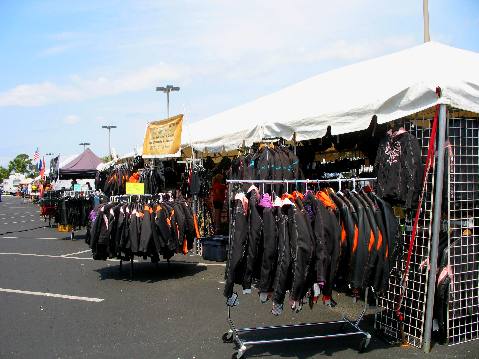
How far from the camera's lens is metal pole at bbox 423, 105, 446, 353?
4168 mm

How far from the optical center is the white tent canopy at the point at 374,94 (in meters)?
4.20

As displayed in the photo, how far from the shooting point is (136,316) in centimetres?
582

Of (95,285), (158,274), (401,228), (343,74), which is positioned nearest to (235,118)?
(343,74)

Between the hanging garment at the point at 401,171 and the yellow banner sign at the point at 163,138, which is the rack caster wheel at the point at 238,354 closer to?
the hanging garment at the point at 401,171

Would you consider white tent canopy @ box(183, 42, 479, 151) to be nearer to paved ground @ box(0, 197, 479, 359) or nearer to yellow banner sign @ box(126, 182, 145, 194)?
yellow banner sign @ box(126, 182, 145, 194)

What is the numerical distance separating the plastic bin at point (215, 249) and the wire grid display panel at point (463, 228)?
5.39 meters

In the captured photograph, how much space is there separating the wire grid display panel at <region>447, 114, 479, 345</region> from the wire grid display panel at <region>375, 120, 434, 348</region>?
0.83ft

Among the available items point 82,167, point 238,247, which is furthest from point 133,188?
point 82,167

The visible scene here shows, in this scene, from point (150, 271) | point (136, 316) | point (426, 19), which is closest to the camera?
point (136, 316)

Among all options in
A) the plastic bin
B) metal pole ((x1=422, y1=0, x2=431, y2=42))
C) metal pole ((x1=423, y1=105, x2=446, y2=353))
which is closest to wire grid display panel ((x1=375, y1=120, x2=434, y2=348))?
metal pole ((x1=423, y1=105, x2=446, y2=353))

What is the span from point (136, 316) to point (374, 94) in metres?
3.99

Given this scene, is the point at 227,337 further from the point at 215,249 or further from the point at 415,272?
the point at 215,249

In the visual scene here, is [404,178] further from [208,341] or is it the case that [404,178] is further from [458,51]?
[208,341]

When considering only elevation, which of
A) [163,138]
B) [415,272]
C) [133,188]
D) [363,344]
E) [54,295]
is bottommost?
[54,295]
